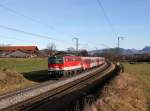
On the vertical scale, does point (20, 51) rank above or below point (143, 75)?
above

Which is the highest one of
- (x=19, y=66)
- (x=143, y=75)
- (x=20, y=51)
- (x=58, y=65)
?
(x=20, y=51)

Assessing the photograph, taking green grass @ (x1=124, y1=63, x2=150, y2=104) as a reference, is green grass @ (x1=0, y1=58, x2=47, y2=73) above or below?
above

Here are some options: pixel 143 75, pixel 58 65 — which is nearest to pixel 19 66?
pixel 143 75

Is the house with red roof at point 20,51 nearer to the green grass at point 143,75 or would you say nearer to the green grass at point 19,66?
the green grass at point 19,66

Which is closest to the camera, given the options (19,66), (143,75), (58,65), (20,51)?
(58,65)

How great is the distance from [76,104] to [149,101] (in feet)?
34.9

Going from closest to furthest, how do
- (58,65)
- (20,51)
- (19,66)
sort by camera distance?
(58,65), (19,66), (20,51)

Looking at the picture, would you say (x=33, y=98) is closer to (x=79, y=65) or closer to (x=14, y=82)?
(x=14, y=82)

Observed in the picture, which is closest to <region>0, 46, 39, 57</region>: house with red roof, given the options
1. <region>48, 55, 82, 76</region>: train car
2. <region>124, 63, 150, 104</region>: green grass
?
<region>124, 63, 150, 104</region>: green grass

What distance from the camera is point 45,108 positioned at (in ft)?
54.0

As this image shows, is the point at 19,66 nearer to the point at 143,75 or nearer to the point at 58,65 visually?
the point at 143,75

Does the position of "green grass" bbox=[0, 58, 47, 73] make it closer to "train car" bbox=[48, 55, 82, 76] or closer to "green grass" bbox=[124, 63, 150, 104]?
"train car" bbox=[48, 55, 82, 76]

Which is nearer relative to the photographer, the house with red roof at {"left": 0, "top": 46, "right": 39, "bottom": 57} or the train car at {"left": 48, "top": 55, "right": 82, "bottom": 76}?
the train car at {"left": 48, "top": 55, "right": 82, "bottom": 76}

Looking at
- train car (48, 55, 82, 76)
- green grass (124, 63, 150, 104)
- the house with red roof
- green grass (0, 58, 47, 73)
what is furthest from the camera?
the house with red roof
